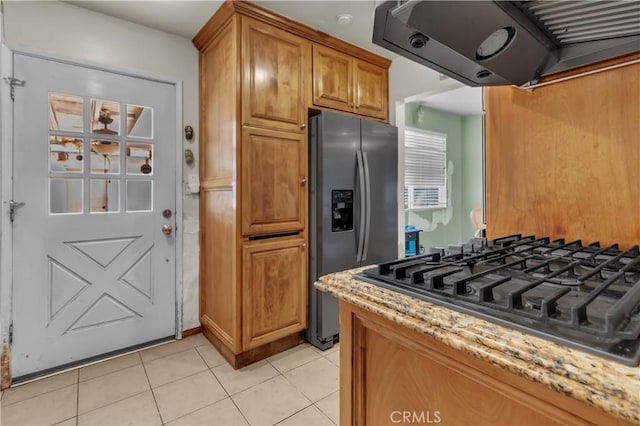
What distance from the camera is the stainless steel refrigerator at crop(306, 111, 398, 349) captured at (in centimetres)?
232

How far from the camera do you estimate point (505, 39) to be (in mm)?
909

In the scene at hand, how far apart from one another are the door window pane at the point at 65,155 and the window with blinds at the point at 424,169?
373 centimetres

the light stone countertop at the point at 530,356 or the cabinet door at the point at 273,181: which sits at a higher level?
the cabinet door at the point at 273,181

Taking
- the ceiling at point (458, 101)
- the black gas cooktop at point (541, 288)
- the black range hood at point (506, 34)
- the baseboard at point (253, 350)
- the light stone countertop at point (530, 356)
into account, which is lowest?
the baseboard at point (253, 350)

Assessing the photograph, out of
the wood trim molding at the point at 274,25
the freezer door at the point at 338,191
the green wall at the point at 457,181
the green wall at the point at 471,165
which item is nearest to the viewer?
the wood trim molding at the point at 274,25

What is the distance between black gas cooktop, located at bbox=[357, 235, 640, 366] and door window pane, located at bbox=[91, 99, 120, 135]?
226cm

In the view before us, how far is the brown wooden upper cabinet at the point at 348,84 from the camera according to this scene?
2.43 m

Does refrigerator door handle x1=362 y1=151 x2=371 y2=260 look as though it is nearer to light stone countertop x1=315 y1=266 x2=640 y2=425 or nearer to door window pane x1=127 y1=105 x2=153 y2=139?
door window pane x1=127 y1=105 x2=153 y2=139

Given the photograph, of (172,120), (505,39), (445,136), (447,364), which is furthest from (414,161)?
(447,364)

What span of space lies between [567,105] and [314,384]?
1.94 metres

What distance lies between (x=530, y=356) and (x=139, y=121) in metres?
2.69

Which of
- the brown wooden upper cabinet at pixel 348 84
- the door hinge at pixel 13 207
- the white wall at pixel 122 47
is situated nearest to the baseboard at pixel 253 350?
the white wall at pixel 122 47

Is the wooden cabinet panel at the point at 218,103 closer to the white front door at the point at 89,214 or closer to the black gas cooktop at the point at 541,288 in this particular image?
the white front door at the point at 89,214

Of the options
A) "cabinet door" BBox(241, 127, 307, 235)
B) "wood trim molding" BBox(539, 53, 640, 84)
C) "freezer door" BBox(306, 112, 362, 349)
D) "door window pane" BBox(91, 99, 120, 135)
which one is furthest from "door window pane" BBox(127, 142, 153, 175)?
"wood trim molding" BBox(539, 53, 640, 84)
